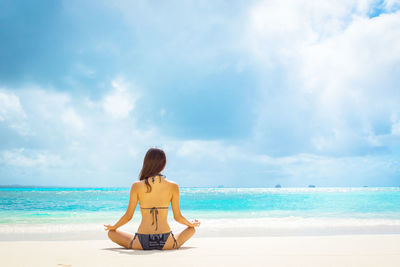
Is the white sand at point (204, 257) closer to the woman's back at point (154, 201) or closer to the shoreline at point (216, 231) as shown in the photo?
the woman's back at point (154, 201)

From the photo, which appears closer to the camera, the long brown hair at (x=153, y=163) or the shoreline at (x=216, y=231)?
the long brown hair at (x=153, y=163)

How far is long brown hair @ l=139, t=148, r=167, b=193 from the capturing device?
13.4ft

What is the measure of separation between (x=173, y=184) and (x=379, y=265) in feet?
8.38

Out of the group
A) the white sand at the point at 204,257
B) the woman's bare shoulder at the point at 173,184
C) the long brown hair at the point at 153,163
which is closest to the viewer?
the white sand at the point at 204,257

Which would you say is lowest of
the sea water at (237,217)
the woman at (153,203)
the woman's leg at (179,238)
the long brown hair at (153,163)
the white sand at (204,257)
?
the sea water at (237,217)

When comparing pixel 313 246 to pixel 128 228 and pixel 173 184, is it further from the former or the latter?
pixel 128 228

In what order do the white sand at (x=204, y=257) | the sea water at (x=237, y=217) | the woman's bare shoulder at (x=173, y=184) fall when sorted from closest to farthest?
1. the white sand at (x=204, y=257)
2. the woman's bare shoulder at (x=173, y=184)
3. the sea water at (x=237, y=217)

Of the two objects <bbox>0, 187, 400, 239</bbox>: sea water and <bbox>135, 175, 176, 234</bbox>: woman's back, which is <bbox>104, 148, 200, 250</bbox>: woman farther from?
<bbox>0, 187, 400, 239</bbox>: sea water

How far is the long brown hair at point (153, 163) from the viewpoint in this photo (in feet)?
13.4

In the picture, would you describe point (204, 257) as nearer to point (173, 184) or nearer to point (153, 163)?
point (173, 184)

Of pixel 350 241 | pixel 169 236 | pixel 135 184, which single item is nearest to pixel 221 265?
→ pixel 169 236

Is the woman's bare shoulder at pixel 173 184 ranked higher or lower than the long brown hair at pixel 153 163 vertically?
lower

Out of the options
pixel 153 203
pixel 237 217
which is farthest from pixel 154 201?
pixel 237 217

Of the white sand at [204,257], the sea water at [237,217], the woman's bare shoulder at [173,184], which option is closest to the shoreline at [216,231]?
the sea water at [237,217]
